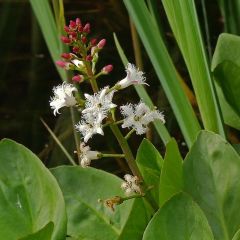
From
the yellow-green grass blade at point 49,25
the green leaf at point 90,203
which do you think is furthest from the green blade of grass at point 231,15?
the green leaf at point 90,203

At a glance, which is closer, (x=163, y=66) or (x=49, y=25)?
(x=163, y=66)

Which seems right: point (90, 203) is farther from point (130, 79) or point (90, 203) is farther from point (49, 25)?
point (49, 25)

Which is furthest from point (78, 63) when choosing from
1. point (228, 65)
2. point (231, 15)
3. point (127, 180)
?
point (231, 15)

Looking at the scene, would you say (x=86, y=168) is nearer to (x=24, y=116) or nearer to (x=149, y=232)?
(x=149, y=232)

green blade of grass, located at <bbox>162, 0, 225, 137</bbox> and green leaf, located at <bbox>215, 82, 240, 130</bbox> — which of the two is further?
green leaf, located at <bbox>215, 82, 240, 130</bbox>

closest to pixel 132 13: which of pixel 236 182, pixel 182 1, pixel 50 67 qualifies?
pixel 182 1

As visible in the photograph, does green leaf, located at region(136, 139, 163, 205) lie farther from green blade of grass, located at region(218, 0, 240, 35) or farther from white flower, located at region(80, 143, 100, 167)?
green blade of grass, located at region(218, 0, 240, 35)

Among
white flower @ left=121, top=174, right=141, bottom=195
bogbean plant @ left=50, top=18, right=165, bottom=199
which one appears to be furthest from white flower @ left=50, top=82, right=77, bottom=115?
white flower @ left=121, top=174, right=141, bottom=195
